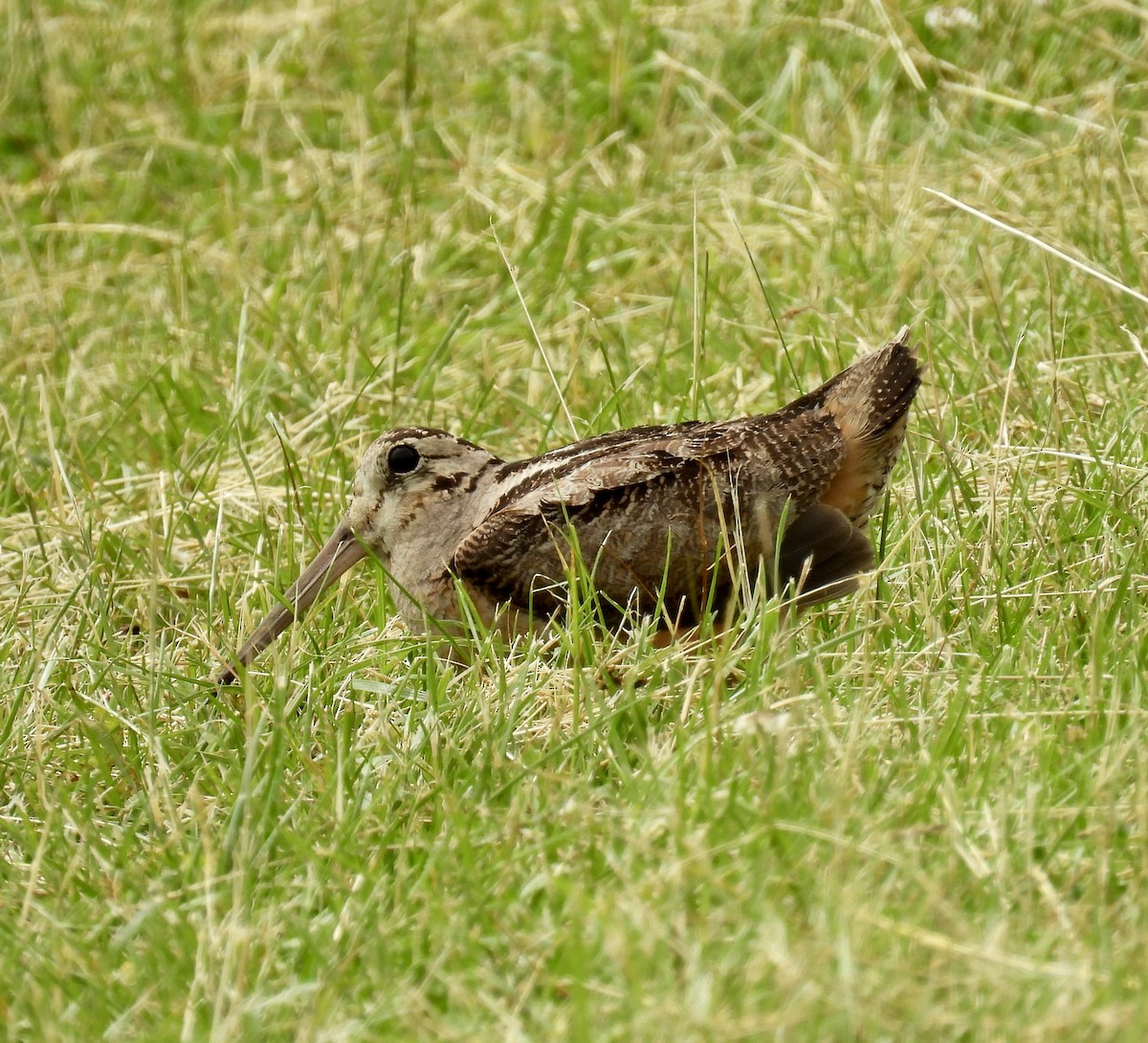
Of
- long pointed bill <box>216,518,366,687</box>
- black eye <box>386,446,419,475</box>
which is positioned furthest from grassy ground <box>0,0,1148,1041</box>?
black eye <box>386,446,419,475</box>

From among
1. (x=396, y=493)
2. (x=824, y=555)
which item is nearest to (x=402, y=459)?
(x=396, y=493)

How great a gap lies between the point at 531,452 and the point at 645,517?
1.17 metres

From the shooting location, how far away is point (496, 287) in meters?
6.57

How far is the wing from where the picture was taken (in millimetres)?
4293

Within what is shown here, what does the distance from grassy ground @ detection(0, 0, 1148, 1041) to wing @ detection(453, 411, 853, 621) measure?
258mm

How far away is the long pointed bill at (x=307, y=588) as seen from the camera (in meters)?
4.33

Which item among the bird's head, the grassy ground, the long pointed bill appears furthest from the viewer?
the bird's head

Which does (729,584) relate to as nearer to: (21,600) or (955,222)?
(21,600)

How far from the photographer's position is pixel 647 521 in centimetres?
429

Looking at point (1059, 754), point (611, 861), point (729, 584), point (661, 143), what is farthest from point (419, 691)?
point (661, 143)

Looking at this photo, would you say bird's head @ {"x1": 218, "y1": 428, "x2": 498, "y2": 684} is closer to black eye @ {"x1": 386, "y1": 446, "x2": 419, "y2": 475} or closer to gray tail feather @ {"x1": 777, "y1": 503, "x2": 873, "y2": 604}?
Answer: black eye @ {"x1": 386, "y1": 446, "x2": 419, "y2": 475}

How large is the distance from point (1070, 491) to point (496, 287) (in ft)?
9.10

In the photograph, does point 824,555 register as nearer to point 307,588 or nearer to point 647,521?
point 647,521

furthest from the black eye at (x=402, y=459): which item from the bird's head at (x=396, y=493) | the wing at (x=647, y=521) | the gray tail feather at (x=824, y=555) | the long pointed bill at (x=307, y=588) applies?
the gray tail feather at (x=824, y=555)
